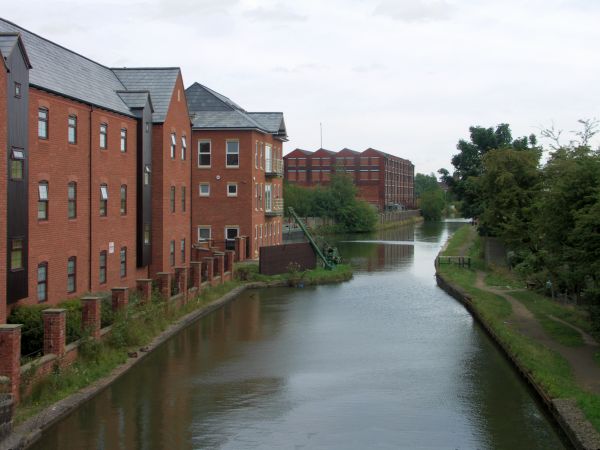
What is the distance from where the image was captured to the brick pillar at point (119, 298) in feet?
74.5

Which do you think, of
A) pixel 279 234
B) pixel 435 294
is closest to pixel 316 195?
pixel 279 234

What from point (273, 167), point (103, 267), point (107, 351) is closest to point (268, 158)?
point (273, 167)

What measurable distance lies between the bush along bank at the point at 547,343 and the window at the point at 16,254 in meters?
13.1

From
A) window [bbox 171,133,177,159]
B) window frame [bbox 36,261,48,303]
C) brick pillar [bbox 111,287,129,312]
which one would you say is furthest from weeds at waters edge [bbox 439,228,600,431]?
window [bbox 171,133,177,159]

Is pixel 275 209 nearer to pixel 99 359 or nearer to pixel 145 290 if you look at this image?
pixel 145 290

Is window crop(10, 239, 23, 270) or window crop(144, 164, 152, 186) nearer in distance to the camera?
window crop(10, 239, 23, 270)

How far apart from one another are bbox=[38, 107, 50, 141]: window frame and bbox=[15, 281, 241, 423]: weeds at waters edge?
560 centimetres

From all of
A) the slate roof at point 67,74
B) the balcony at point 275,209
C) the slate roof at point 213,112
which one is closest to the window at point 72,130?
the slate roof at point 67,74

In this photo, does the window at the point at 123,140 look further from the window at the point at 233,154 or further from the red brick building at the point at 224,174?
the window at the point at 233,154

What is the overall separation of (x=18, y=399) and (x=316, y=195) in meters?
84.8

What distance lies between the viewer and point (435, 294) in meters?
38.8

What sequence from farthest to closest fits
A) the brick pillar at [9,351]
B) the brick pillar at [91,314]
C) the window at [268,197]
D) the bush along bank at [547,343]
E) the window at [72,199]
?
the window at [268,197] < the window at [72,199] < the brick pillar at [91,314] < the bush along bank at [547,343] < the brick pillar at [9,351]

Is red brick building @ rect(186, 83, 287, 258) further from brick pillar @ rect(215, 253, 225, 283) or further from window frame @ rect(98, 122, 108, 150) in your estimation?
window frame @ rect(98, 122, 108, 150)

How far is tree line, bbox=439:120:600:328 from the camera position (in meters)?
21.6
